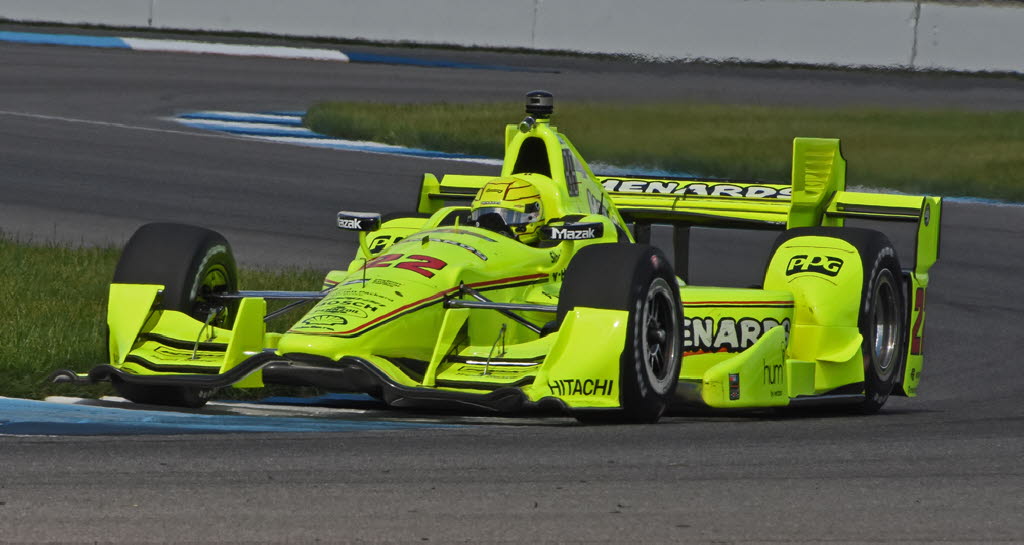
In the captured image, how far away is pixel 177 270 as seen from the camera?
313 inches

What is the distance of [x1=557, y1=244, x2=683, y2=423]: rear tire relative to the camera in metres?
7.18

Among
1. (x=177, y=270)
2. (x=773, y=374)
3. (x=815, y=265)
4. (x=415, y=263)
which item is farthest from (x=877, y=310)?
(x=177, y=270)

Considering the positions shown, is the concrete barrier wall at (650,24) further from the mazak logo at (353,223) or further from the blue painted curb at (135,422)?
the blue painted curb at (135,422)

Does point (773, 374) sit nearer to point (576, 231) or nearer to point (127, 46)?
point (576, 231)

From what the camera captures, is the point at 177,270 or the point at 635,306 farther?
the point at 177,270

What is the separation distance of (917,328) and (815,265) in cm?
98

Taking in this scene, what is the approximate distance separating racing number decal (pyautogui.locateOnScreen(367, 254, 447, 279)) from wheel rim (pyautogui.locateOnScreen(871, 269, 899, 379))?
8.62ft

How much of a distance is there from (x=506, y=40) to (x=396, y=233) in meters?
19.3

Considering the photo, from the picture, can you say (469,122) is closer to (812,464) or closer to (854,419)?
(854,419)

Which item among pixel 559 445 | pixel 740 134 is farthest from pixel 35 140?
pixel 559 445

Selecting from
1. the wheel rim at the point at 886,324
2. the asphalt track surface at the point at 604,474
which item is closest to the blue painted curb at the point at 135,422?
the asphalt track surface at the point at 604,474

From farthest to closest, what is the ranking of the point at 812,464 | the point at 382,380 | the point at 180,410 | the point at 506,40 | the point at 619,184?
the point at 506,40, the point at 619,184, the point at 180,410, the point at 382,380, the point at 812,464

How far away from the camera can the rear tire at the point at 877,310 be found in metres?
8.76

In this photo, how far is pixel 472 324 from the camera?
7.59 meters
